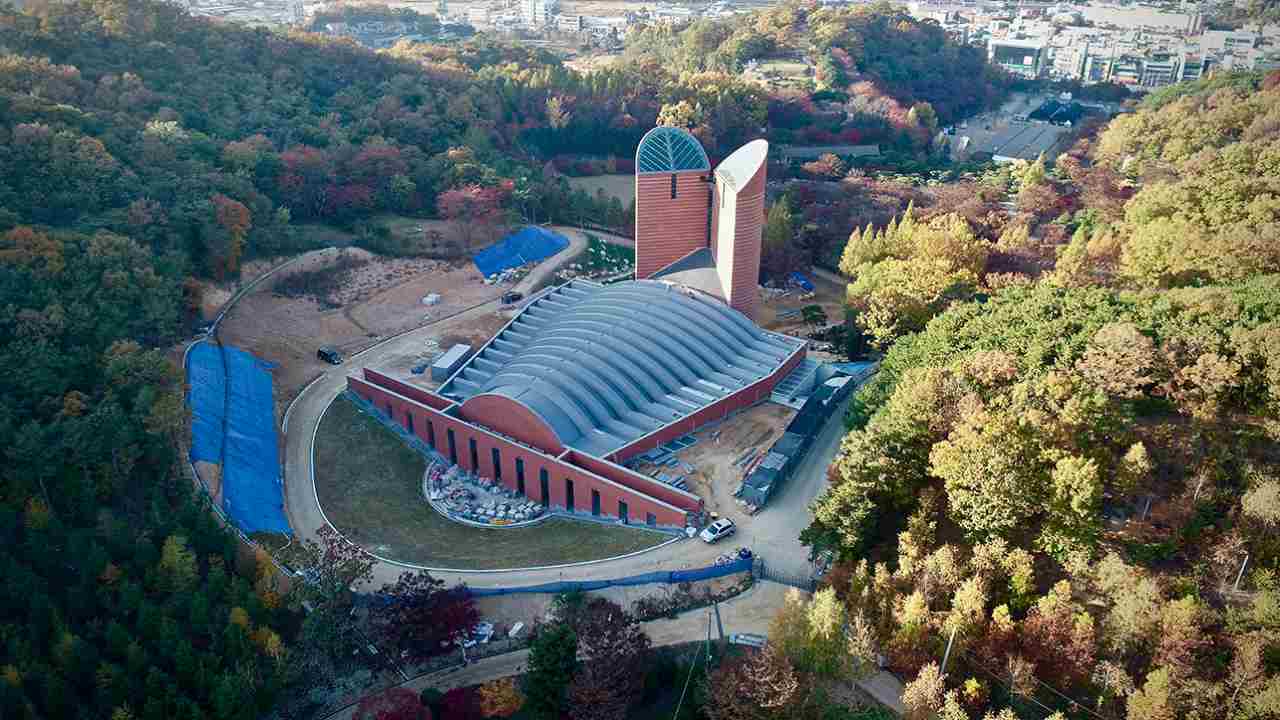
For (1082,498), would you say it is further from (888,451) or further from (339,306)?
(339,306)

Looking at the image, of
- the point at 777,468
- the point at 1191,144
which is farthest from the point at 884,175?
the point at 777,468

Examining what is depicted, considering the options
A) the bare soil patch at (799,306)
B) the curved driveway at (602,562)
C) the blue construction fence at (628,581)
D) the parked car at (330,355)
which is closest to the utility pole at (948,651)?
the curved driveway at (602,562)

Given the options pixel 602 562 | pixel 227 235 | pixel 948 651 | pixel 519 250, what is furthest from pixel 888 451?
pixel 227 235

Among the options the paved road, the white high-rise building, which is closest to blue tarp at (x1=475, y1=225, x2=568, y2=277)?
the paved road

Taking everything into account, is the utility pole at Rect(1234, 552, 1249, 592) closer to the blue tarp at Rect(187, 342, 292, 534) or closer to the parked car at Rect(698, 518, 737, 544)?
the parked car at Rect(698, 518, 737, 544)

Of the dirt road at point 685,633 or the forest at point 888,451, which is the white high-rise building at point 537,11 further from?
the dirt road at point 685,633
